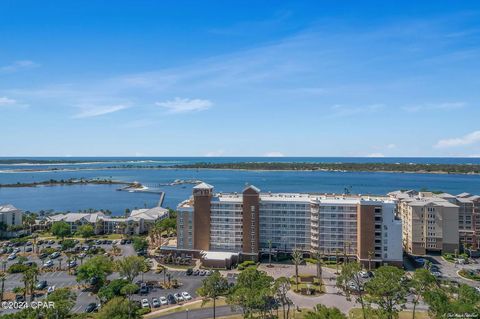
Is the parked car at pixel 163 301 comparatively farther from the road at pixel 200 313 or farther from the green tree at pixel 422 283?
the green tree at pixel 422 283

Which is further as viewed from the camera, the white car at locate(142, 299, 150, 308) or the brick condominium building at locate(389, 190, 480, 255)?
the brick condominium building at locate(389, 190, 480, 255)

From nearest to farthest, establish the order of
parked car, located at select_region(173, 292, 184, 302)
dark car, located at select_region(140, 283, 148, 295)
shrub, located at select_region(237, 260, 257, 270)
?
parked car, located at select_region(173, 292, 184, 302), dark car, located at select_region(140, 283, 148, 295), shrub, located at select_region(237, 260, 257, 270)

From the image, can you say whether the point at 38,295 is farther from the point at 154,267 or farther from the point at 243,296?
the point at 243,296

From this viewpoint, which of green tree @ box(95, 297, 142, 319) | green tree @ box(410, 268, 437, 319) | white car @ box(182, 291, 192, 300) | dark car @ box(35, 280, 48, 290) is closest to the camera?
green tree @ box(95, 297, 142, 319)

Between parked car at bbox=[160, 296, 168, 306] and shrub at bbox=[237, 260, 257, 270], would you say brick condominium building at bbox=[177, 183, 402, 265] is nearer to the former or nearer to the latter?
shrub at bbox=[237, 260, 257, 270]

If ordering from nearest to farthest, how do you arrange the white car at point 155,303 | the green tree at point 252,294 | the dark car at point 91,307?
the green tree at point 252,294
the dark car at point 91,307
the white car at point 155,303

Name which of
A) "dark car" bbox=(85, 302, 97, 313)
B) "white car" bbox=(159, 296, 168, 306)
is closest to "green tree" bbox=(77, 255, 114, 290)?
"dark car" bbox=(85, 302, 97, 313)

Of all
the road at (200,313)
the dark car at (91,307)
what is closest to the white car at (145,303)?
the road at (200,313)
